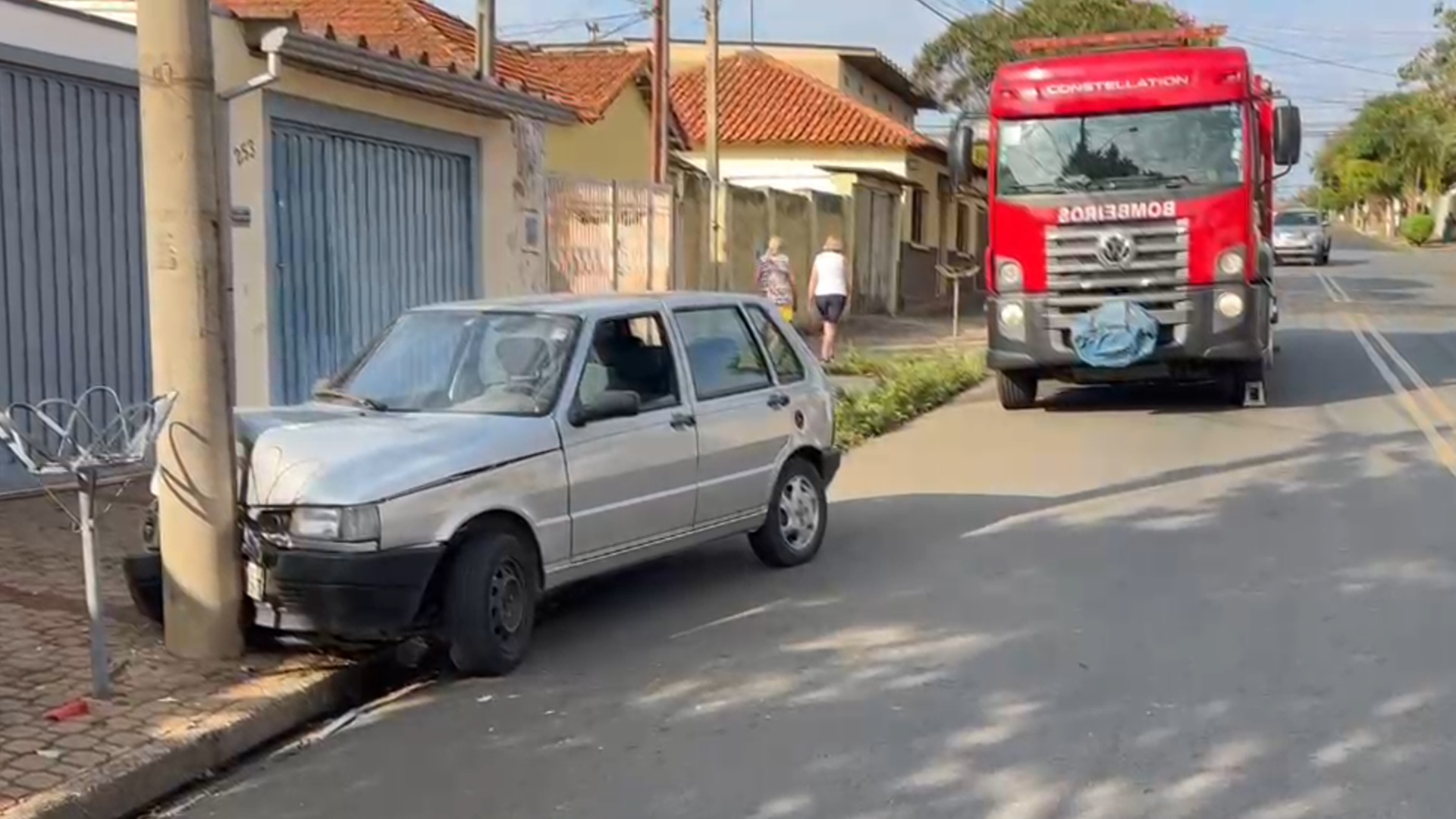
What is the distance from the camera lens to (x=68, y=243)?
1009cm

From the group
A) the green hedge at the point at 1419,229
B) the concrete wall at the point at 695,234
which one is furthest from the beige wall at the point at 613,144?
the green hedge at the point at 1419,229

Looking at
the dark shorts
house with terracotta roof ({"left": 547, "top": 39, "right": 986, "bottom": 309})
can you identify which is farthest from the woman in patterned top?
house with terracotta roof ({"left": 547, "top": 39, "right": 986, "bottom": 309})

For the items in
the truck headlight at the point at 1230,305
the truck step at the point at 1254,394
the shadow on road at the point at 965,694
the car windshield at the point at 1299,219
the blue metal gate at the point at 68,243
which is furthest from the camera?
the car windshield at the point at 1299,219

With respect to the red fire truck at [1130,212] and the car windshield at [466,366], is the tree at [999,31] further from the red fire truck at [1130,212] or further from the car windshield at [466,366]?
the car windshield at [466,366]

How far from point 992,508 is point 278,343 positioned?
5.31 m

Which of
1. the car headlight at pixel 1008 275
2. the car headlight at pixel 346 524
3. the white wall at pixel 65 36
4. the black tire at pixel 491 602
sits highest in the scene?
the white wall at pixel 65 36

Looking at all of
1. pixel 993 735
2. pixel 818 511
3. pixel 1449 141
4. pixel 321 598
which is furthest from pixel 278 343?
pixel 1449 141

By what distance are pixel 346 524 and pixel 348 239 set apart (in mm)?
6871

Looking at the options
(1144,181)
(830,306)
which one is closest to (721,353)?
(1144,181)

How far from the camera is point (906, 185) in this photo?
34.6m

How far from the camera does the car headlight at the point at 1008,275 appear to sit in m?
15.3

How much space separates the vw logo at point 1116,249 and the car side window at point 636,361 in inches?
302

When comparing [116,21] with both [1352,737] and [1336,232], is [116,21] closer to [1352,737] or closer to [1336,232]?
[1352,737]

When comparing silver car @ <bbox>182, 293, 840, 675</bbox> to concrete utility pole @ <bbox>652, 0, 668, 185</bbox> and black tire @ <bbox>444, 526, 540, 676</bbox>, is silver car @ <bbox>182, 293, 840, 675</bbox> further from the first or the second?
concrete utility pole @ <bbox>652, 0, 668, 185</bbox>
